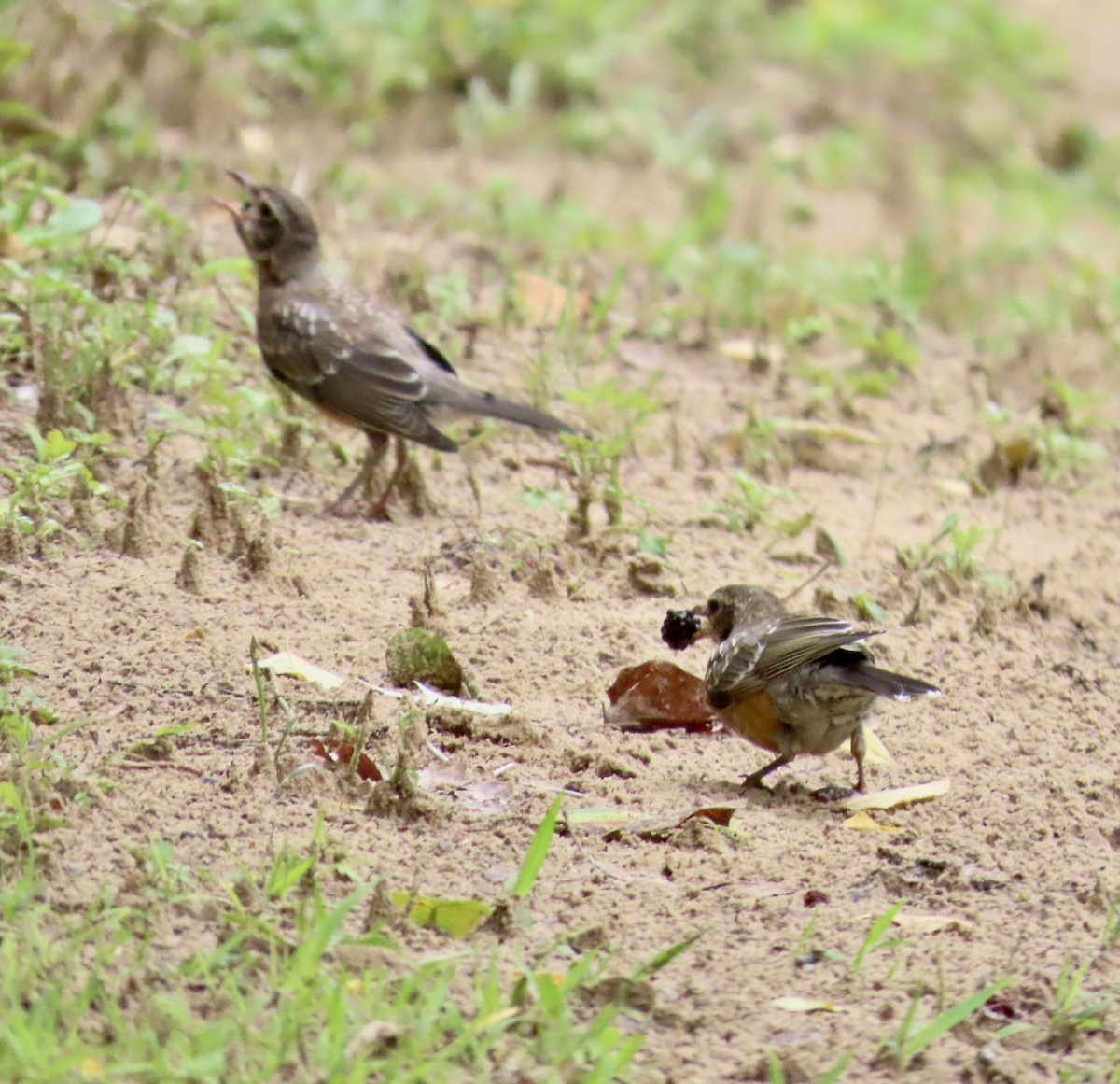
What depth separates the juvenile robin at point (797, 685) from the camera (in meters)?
4.94

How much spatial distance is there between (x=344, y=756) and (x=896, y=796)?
5.20 ft

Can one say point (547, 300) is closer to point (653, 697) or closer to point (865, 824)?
point (653, 697)

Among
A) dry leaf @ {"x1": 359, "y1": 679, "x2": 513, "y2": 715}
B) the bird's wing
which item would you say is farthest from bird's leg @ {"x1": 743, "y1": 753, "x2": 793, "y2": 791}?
the bird's wing

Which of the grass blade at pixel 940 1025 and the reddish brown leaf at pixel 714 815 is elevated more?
the grass blade at pixel 940 1025

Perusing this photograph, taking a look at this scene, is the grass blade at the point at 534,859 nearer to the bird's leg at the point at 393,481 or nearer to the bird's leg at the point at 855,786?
the bird's leg at the point at 855,786

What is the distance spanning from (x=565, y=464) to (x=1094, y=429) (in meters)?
3.05

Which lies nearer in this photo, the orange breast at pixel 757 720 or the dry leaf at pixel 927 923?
the dry leaf at pixel 927 923

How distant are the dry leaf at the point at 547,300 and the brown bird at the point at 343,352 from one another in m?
1.15

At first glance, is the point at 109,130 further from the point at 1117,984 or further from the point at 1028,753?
the point at 1117,984

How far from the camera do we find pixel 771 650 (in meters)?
5.12

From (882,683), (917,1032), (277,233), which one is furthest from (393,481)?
(917,1032)

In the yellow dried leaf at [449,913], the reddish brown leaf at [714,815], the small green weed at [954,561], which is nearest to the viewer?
the yellow dried leaf at [449,913]

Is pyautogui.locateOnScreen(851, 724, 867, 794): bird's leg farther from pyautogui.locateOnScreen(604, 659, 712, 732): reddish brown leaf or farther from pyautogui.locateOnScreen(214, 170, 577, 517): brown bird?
pyautogui.locateOnScreen(214, 170, 577, 517): brown bird

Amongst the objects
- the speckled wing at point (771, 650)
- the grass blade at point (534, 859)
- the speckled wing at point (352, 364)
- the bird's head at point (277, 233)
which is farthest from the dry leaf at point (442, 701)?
the bird's head at point (277, 233)
